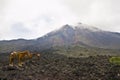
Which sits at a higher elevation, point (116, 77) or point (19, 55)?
point (19, 55)

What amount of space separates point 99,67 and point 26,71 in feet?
23.1

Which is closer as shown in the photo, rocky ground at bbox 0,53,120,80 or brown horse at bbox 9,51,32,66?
rocky ground at bbox 0,53,120,80

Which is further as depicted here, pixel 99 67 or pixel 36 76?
pixel 99 67

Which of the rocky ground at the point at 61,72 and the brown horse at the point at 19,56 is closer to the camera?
the rocky ground at the point at 61,72

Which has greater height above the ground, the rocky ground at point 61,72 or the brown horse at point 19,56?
the brown horse at point 19,56

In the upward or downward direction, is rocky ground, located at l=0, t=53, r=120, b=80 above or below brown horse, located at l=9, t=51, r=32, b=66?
below

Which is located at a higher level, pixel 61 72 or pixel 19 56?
pixel 19 56

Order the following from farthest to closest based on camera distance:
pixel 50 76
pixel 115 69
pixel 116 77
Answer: pixel 115 69 → pixel 50 76 → pixel 116 77

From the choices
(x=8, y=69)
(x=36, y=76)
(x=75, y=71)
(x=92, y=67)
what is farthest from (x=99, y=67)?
(x=8, y=69)

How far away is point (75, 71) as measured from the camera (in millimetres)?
25797

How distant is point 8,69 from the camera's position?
27.3m

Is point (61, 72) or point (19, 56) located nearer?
point (61, 72)

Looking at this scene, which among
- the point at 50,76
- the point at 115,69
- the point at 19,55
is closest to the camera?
the point at 50,76

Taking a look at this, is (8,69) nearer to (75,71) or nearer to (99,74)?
(75,71)
